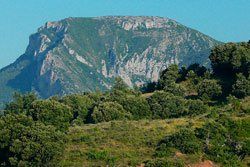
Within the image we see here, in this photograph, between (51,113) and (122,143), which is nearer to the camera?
(122,143)

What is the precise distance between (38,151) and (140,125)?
16859 millimetres

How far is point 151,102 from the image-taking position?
92.6 m

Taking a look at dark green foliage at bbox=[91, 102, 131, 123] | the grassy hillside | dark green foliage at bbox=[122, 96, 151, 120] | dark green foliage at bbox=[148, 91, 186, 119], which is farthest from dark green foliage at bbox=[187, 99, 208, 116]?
Result: dark green foliage at bbox=[91, 102, 131, 123]

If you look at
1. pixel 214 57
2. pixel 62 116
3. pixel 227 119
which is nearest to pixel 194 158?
pixel 227 119

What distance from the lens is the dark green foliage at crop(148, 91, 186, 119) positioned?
290 feet

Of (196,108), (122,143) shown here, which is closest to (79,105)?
(196,108)

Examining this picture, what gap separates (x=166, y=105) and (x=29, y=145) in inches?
1335

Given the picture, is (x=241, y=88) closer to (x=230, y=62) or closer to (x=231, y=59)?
(x=231, y=59)

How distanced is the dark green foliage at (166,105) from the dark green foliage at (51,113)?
14530 mm

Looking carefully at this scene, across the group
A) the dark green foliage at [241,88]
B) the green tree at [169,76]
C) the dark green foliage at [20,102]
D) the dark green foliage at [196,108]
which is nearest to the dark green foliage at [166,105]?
the dark green foliage at [196,108]

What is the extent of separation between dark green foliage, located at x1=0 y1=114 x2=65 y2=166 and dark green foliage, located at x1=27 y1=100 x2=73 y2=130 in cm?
1008

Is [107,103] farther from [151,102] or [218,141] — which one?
[218,141]

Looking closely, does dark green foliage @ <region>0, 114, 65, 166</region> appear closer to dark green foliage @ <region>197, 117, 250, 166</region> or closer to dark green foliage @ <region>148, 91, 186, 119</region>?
dark green foliage @ <region>197, 117, 250, 166</region>

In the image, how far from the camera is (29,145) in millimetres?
60469
